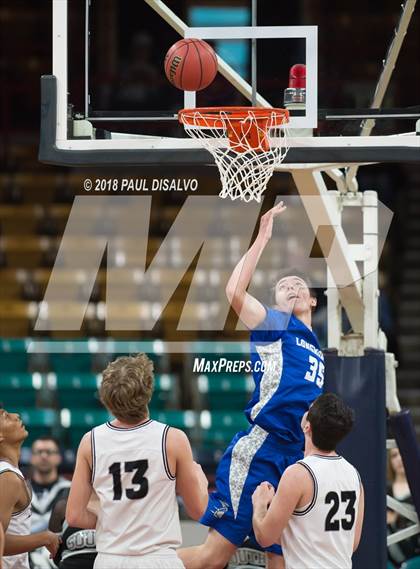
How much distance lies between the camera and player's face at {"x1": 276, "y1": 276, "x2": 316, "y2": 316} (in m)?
6.20

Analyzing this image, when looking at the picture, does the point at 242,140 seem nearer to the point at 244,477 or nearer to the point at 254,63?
the point at 254,63

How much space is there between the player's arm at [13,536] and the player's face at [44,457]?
314 cm

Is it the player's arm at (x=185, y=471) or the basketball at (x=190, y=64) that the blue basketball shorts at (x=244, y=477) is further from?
the basketball at (x=190, y=64)

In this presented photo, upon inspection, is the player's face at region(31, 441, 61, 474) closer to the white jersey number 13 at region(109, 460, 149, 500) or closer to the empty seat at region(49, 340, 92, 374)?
the empty seat at region(49, 340, 92, 374)

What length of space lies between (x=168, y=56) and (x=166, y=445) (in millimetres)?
1980

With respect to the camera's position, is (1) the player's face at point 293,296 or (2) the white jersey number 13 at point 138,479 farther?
(1) the player's face at point 293,296

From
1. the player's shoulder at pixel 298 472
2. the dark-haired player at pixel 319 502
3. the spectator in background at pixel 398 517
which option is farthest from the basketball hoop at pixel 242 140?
the spectator in background at pixel 398 517

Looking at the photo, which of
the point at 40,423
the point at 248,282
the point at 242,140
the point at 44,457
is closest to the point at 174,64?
the point at 242,140

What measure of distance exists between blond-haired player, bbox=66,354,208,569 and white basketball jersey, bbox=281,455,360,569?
1.51 ft

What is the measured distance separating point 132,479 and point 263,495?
2.31 feet

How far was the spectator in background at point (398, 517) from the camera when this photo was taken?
7.80 metres

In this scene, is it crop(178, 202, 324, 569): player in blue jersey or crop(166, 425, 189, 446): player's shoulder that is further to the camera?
crop(178, 202, 324, 569): player in blue jersey

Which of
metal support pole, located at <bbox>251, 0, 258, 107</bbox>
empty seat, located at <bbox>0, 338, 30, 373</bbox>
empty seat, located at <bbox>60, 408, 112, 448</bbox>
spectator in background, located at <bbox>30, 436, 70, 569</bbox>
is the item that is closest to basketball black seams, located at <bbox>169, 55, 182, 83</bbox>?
metal support pole, located at <bbox>251, 0, 258, 107</bbox>

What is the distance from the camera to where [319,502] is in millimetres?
5020
